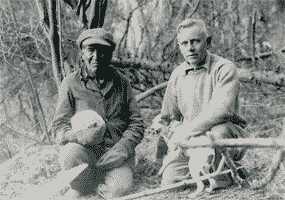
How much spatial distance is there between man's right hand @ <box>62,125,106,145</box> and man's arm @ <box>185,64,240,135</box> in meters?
0.82

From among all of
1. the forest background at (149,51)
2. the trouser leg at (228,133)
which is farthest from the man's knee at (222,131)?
the forest background at (149,51)

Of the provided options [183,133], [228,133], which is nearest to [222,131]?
[228,133]

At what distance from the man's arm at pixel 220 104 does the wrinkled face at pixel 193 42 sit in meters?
0.23

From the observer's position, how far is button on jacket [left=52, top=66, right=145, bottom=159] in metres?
4.91

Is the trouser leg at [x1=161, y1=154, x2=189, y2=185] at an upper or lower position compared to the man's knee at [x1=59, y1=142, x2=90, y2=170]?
lower

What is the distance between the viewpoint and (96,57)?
4.78m

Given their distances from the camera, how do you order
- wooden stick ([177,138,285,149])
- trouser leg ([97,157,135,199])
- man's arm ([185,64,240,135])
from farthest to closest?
trouser leg ([97,157,135,199]) < man's arm ([185,64,240,135]) < wooden stick ([177,138,285,149])

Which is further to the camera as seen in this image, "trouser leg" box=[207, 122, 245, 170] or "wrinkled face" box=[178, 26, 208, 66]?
→ "wrinkled face" box=[178, 26, 208, 66]

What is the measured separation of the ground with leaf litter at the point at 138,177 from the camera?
4.38 metres

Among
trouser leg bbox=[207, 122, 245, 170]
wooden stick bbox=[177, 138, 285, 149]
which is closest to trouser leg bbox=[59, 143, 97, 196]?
trouser leg bbox=[207, 122, 245, 170]

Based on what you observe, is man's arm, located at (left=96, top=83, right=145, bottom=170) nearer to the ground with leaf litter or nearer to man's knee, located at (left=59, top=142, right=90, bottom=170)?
man's knee, located at (left=59, top=142, right=90, bottom=170)

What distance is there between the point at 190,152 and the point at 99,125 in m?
0.87

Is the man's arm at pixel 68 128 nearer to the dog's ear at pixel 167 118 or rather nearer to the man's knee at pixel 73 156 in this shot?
the man's knee at pixel 73 156

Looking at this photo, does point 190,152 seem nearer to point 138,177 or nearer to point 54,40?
point 138,177
